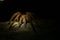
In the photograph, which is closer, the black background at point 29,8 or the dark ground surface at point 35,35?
the dark ground surface at point 35,35

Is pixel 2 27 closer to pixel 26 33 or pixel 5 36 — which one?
pixel 5 36

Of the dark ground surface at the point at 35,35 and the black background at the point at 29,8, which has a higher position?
the black background at the point at 29,8

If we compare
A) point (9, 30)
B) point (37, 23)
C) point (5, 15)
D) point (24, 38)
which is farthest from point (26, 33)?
point (5, 15)

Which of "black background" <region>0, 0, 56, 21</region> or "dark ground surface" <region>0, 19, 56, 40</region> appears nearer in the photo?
"dark ground surface" <region>0, 19, 56, 40</region>

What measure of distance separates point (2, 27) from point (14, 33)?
2.59 feet

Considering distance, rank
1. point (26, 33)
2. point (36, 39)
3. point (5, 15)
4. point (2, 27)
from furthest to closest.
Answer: point (5, 15)
point (2, 27)
point (26, 33)
point (36, 39)

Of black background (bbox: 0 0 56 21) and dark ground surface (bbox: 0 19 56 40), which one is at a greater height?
black background (bbox: 0 0 56 21)

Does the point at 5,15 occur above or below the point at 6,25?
above

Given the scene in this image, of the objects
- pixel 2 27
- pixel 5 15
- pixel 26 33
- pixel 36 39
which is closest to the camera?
pixel 36 39

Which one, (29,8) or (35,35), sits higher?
(29,8)

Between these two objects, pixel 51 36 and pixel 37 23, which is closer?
pixel 51 36

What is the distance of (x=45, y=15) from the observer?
252 inches

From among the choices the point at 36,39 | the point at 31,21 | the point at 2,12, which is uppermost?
the point at 2,12

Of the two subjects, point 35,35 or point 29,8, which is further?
point 29,8
